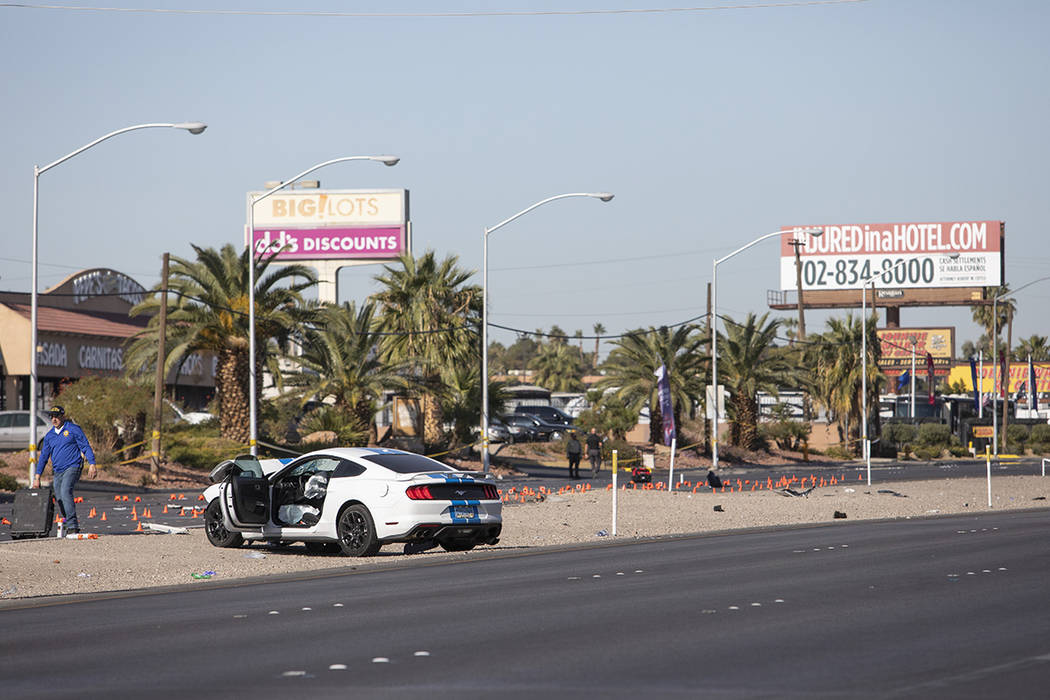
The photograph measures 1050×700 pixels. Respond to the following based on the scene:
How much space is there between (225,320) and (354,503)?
914 inches

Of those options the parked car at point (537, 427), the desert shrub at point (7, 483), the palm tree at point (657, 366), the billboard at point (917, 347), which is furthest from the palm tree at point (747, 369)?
the billboard at point (917, 347)

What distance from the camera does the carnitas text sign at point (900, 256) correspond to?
95750mm

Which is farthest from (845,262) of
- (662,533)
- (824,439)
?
(662,533)

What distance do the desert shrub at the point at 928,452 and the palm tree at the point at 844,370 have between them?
9.41 feet

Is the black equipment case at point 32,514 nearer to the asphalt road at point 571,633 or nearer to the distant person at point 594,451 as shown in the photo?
the asphalt road at point 571,633

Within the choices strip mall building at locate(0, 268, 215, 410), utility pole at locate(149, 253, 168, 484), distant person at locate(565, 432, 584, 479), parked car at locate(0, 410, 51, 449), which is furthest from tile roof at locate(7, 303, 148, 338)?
distant person at locate(565, 432, 584, 479)

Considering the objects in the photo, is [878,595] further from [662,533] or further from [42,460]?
[42,460]

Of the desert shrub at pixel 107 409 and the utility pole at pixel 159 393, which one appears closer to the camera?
the utility pole at pixel 159 393

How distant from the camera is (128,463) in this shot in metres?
37.2

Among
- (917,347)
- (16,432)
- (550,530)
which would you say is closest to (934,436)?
(917,347)

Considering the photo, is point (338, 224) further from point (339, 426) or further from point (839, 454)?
point (339, 426)

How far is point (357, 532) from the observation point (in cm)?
1708

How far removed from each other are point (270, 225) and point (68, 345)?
20.6 metres

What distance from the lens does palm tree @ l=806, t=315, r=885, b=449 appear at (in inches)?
2515
